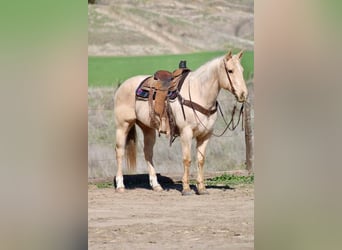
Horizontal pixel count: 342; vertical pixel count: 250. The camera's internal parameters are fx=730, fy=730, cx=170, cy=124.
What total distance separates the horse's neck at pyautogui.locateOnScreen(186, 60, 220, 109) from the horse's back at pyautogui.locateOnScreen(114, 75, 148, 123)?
406 millimetres

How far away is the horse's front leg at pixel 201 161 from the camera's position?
18.9ft

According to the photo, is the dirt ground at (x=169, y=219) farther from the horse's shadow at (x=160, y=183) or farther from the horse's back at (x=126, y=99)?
the horse's back at (x=126, y=99)

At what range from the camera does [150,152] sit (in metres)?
5.77

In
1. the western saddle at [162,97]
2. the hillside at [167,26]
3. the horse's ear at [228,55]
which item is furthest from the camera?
the western saddle at [162,97]

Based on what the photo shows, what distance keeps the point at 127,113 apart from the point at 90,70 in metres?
0.50

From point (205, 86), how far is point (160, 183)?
85 centimetres

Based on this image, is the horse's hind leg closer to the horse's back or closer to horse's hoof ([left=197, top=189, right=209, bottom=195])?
the horse's back

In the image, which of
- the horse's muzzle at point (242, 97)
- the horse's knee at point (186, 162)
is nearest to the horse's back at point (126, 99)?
the horse's knee at point (186, 162)

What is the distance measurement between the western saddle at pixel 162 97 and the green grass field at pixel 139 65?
0.11 meters

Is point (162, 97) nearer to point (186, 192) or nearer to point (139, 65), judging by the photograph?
point (139, 65)

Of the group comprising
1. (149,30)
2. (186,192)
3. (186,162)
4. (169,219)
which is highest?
(149,30)

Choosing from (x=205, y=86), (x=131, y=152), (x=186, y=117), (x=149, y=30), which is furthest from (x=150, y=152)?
→ (x=149, y=30)
